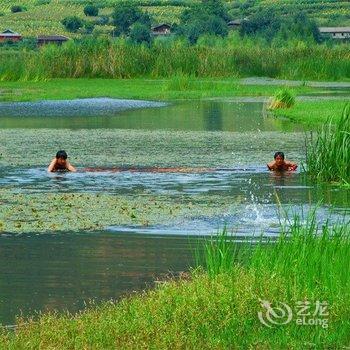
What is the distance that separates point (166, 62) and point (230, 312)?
169 feet

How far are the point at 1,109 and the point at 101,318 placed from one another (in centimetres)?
3272

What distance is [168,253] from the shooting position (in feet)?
46.4

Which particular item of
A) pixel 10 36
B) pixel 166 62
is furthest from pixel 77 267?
pixel 10 36

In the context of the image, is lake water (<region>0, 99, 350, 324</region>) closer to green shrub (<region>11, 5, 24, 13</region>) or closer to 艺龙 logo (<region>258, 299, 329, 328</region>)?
艺龙 logo (<region>258, 299, 329, 328</region>)

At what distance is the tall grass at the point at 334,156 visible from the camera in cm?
2007

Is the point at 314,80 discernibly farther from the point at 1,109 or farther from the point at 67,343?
the point at 67,343

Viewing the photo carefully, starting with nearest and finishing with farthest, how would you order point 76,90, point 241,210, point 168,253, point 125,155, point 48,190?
point 168,253, point 241,210, point 48,190, point 125,155, point 76,90

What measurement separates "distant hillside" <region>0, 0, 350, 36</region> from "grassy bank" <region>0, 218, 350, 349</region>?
125 meters

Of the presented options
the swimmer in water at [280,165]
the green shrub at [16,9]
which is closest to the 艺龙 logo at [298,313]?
the swimmer in water at [280,165]

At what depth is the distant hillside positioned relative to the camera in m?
143

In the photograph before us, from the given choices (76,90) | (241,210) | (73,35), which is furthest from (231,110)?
(73,35)

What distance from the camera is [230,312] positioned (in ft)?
32.4

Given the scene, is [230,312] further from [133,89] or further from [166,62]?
[166,62]

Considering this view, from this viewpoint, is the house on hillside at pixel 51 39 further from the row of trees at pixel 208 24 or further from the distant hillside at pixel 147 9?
the distant hillside at pixel 147 9
